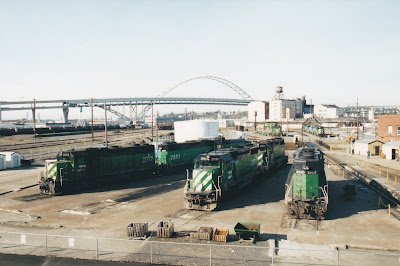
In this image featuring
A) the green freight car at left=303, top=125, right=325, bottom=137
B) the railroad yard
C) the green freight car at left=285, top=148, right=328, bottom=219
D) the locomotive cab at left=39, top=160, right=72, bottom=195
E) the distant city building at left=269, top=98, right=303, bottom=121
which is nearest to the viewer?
the railroad yard

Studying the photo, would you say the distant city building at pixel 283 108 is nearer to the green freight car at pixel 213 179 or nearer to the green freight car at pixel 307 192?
the green freight car at pixel 213 179

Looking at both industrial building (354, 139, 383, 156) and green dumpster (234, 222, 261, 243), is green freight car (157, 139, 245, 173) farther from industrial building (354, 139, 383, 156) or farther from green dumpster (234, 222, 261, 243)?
industrial building (354, 139, 383, 156)

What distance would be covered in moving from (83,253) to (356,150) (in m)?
55.6

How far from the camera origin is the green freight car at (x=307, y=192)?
2120 cm

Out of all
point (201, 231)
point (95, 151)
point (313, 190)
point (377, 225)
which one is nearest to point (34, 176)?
point (95, 151)

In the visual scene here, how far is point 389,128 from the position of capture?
2237 inches

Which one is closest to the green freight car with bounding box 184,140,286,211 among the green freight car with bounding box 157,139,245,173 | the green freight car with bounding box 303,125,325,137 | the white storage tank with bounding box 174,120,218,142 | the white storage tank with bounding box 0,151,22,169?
the green freight car with bounding box 157,139,245,173

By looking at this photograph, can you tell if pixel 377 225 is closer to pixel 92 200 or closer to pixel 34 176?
pixel 92 200

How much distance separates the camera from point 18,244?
17219mm

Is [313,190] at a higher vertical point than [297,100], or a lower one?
lower

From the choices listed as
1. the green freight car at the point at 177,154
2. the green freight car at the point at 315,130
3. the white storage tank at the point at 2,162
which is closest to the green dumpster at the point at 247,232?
the green freight car at the point at 177,154

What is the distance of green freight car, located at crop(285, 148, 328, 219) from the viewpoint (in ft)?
69.6

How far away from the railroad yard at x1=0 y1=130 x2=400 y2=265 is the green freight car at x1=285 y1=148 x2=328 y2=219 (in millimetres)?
712

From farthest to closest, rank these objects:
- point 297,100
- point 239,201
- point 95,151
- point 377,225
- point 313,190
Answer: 1. point 297,100
2. point 95,151
3. point 239,201
4. point 313,190
5. point 377,225
